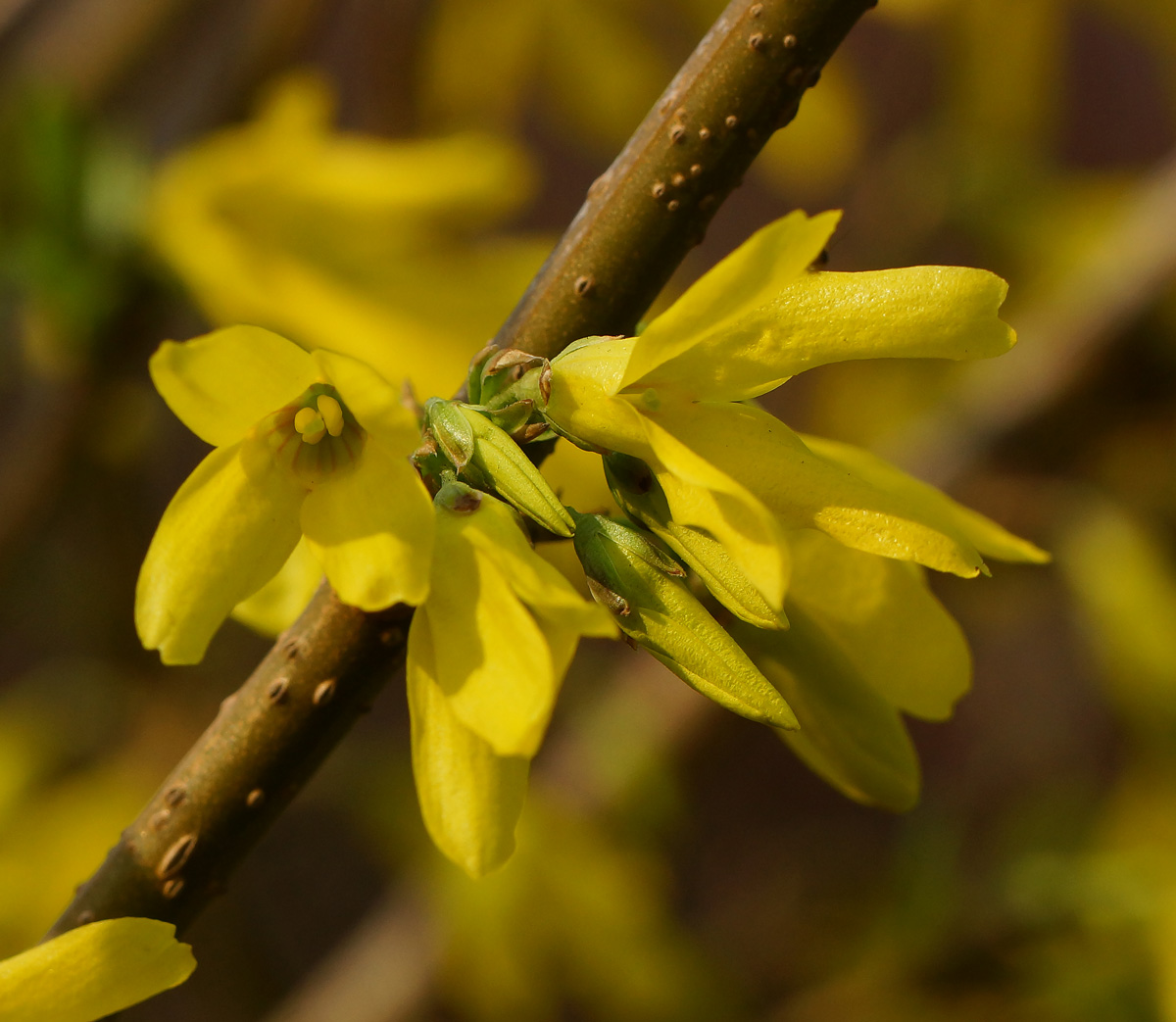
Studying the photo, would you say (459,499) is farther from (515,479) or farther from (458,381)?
(458,381)

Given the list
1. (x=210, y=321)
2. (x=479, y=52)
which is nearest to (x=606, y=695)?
(x=210, y=321)

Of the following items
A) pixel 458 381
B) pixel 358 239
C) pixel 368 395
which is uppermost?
pixel 368 395

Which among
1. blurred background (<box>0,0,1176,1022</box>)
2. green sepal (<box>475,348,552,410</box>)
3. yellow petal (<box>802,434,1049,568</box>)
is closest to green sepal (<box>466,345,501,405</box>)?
green sepal (<box>475,348,552,410</box>)

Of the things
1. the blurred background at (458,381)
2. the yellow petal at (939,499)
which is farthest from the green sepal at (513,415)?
the blurred background at (458,381)

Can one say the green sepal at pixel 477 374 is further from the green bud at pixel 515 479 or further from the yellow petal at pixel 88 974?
the yellow petal at pixel 88 974

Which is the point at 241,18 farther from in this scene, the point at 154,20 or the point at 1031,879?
the point at 1031,879

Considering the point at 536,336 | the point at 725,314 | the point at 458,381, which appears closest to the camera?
the point at 725,314

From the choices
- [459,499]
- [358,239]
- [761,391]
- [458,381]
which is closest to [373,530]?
[459,499]
